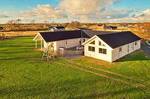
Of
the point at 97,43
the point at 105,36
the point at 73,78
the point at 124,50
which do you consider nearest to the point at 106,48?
the point at 97,43

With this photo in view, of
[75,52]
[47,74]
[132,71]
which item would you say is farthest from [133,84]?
[75,52]

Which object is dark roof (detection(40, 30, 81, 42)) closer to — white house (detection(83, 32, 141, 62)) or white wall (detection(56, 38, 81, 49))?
white wall (detection(56, 38, 81, 49))

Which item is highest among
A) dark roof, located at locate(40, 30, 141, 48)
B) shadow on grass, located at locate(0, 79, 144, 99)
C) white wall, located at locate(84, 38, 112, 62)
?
dark roof, located at locate(40, 30, 141, 48)

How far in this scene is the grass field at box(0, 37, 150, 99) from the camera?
891 inches

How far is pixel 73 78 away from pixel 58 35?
79.4 feet

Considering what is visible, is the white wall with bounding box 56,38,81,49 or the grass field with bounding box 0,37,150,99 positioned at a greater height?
the white wall with bounding box 56,38,81,49

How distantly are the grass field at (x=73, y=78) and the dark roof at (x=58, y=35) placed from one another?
895 cm

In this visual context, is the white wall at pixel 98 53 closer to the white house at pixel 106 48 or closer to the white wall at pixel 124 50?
the white house at pixel 106 48

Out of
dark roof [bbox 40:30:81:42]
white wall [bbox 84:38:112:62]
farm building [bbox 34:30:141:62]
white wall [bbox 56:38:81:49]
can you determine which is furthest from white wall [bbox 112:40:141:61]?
dark roof [bbox 40:30:81:42]

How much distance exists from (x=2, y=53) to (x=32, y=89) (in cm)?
2378

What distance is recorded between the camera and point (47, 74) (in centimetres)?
3009

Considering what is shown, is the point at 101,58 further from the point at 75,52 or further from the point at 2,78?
the point at 2,78

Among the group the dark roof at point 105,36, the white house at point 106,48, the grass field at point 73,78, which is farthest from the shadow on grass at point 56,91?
the dark roof at point 105,36

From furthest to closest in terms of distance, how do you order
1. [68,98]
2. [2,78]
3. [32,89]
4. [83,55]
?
[83,55] < [2,78] < [32,89] < [68,98]
